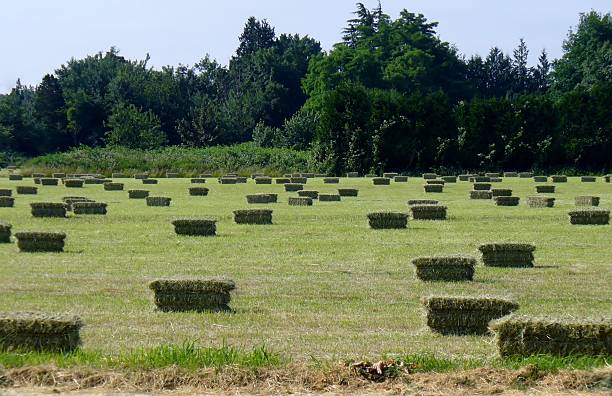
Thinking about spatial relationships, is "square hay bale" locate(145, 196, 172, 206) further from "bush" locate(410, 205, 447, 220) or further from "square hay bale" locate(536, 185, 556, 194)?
"square hay bale" locate(536, 185, 556, 194)

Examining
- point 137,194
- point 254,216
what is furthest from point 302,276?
point 137,194

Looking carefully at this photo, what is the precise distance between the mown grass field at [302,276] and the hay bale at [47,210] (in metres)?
0.67

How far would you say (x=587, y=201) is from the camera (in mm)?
38719

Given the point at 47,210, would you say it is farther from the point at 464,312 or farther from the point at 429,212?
the point at 464,312

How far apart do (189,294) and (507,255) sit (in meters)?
7.82

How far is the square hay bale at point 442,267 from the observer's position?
62.3 ft

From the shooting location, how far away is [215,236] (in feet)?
89.5

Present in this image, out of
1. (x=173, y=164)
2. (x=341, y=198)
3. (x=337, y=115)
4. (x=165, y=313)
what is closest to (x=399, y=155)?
(x=337, y=115)

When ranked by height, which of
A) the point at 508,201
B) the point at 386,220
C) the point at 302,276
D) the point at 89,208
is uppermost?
the point at 508,201

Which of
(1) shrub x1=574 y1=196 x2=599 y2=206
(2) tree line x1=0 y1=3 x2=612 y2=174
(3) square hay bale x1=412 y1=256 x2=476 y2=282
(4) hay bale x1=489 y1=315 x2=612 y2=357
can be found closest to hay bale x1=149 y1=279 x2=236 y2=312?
(3) square hay bale x1=412 y1=256 x2=476 y2=282

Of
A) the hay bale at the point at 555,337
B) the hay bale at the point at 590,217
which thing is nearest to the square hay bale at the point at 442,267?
the hay bale at the point at 555,337

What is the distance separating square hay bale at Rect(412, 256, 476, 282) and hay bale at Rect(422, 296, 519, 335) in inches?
188

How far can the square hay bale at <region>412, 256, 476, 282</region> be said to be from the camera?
748 inches

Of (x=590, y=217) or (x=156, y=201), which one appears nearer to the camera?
(x=590, y=217)
